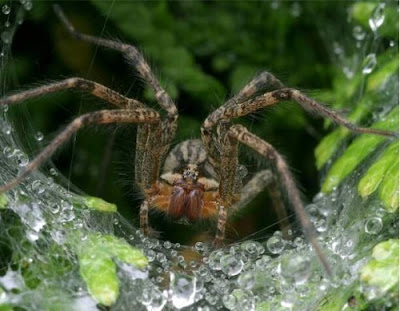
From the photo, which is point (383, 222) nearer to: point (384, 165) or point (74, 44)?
point (384, 165)

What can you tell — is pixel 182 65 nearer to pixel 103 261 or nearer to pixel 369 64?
pixel 369 64

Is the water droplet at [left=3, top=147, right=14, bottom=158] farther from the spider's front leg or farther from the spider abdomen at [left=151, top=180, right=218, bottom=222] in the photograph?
the spider's front leg

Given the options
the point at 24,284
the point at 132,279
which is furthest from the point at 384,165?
the point at 24,284

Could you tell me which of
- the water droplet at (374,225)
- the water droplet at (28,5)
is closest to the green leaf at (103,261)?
the water droplet at (374,225)

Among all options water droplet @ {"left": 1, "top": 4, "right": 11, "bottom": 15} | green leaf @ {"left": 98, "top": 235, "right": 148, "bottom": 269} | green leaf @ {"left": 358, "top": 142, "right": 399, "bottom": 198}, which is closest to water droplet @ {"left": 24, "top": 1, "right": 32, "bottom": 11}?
water droplet @ {"left": 1, "top": 4, "right": 11, "bottom": 15}

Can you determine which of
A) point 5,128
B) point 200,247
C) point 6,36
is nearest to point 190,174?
point 200,247
